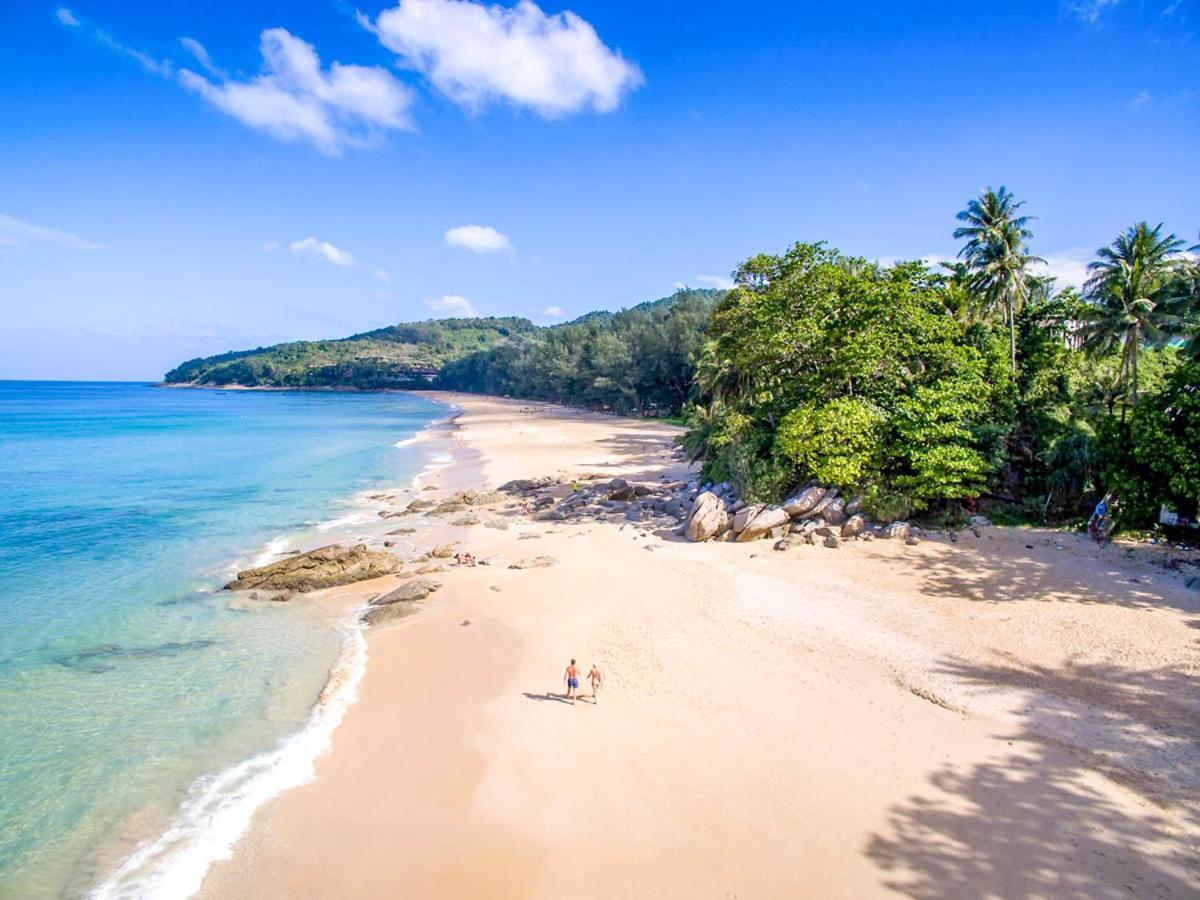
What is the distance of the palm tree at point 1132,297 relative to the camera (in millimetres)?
27219

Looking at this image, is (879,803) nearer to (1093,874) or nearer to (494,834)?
(1093,874)

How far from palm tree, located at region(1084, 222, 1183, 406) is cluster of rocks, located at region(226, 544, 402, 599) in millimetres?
30393

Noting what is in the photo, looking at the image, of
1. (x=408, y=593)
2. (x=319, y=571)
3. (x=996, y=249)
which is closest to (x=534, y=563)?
(x=408, y=593)

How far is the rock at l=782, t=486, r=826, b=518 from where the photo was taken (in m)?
23.6

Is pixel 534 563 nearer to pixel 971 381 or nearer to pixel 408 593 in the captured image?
pixel 408 593

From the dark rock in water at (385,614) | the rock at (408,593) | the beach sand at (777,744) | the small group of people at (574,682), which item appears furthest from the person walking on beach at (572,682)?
the rock at (408,593)

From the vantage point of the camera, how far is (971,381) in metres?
23.3

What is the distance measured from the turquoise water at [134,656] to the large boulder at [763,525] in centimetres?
1439

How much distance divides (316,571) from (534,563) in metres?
7.55

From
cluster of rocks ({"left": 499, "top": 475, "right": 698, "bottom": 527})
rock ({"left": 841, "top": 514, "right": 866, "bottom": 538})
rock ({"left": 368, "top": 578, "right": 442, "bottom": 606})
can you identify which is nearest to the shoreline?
rock ({"left": 368, "top": 578, "right": 442, "bottom": 606})

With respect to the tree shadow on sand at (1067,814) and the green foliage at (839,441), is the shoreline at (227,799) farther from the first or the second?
the green foliage at (839,441)

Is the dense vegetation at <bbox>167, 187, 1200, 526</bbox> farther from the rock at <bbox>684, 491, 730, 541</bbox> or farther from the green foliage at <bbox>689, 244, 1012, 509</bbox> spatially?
the rock at <bbox>684, 491, 730, 541</bbox>

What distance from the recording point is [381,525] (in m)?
29.2

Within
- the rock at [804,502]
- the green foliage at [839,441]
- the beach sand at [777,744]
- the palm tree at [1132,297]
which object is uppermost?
the palm tree at [1132,297]
